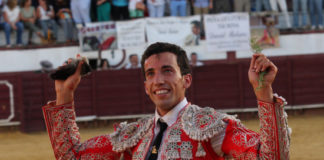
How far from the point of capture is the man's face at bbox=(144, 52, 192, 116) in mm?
2115

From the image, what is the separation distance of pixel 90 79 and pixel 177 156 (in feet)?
27.8

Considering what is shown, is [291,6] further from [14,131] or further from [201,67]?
[14,131]

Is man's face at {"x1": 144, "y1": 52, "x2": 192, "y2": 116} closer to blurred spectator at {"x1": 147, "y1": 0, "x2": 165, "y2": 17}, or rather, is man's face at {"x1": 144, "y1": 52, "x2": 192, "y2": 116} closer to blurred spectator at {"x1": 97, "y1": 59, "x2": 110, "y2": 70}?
blurred spectator at {"x1": 147, "y1": 0, "x2": 165, "y2": 17}

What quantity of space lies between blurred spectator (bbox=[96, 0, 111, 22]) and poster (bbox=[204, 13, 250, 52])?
173 centimetres

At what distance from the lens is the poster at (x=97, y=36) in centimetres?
1026

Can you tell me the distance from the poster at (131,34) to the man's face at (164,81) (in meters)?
7.97

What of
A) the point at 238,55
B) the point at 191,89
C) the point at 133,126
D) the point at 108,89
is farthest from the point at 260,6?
the point at 133,126

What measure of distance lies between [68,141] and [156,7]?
8.13 meters

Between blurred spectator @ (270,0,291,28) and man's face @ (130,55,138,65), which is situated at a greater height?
blurred spectator @ (270,0,291,28)

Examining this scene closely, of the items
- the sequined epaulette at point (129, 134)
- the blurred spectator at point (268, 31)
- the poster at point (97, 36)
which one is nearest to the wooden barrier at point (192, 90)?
the blurred spectator at point (268, 31)

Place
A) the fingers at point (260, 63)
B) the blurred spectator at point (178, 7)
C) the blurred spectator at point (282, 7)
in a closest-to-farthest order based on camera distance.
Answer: the fingers at point (260, 63)
the blurred spectator at point (178, 7)
the blurred spectator at point (282, 7)

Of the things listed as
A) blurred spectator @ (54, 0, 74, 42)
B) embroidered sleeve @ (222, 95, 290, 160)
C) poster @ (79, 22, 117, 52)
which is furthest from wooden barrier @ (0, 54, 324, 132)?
embroidered sleeve @ (222, 95, 290, 160)

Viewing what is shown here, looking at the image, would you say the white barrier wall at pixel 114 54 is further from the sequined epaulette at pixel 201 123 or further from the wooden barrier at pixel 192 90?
Result: the sequined epaulette at pixel 201 123

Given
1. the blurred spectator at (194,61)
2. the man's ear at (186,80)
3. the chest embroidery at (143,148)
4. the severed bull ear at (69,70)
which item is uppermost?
the severed bull ear at (69,70)
